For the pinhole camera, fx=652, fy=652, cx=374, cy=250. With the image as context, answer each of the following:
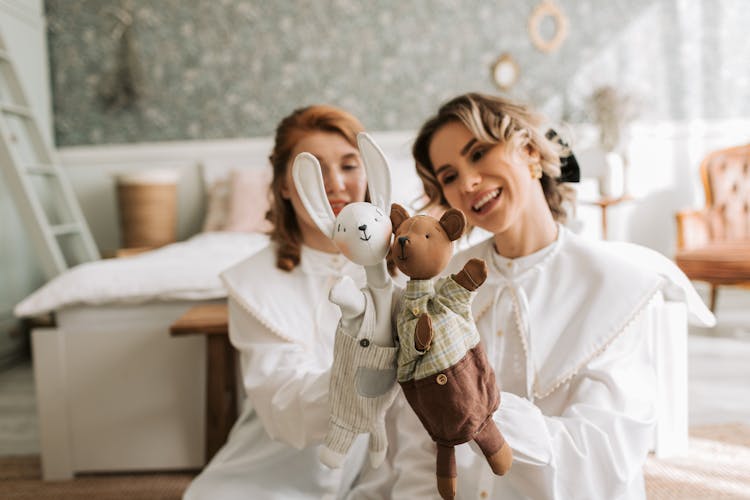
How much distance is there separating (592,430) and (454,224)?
0.45 metres

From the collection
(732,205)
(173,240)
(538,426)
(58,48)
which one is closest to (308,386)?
(538,426)

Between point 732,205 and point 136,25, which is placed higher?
point 136,25

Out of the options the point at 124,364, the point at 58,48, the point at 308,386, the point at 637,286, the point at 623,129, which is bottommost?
the point at 124,364

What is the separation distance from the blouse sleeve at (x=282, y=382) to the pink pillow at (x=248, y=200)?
2235mm

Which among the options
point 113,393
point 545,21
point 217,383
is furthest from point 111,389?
point 545,21

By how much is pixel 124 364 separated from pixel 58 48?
3016 mm

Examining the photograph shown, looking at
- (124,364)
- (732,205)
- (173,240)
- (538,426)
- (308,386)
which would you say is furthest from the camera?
(173,240)

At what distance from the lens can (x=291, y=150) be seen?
1441 mm

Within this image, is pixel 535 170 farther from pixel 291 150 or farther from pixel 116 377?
pixel 116 377

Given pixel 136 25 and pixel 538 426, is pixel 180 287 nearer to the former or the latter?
pixel 538 426

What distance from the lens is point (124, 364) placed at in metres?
2.12

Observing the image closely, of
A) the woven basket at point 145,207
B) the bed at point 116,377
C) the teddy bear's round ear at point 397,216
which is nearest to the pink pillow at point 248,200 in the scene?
the woven basket at point 145,207

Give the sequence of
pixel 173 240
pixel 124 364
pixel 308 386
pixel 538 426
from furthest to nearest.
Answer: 1. pixel 173 240
2. pixel 124 364
3. pixel 308 386
4. pixel 538 426

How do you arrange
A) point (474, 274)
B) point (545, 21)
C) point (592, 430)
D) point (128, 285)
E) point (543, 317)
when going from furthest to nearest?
point (545, 21)
point (128, 285)
point (543, 317)
point (592, 430)
point (474, 274)
